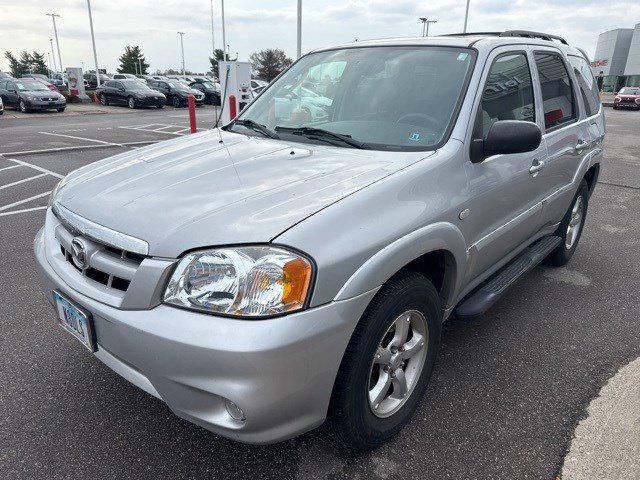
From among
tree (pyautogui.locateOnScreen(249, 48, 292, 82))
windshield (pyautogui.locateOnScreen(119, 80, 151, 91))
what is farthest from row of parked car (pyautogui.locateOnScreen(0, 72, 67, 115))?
tree (pyautogui.locateOnScreen(249, 48, 292, 82))

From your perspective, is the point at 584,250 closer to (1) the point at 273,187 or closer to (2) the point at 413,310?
(2) the point at 413,310

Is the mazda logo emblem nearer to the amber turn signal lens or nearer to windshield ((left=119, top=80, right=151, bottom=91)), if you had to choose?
the amber turn signal lens

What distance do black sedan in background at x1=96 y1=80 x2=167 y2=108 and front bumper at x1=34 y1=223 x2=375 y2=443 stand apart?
25.7 metres

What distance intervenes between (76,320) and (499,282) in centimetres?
232

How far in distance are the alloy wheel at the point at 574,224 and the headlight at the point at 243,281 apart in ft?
11.0

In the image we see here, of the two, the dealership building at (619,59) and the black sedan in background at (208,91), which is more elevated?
the dealership building at (619,59)

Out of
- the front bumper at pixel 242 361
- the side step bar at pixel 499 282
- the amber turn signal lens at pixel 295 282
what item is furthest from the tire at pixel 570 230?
the amber turn signal lens at pixel 295 282

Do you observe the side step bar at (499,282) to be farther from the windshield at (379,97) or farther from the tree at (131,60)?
the tree at (131,60)

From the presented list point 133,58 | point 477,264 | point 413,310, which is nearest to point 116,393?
point 413,310

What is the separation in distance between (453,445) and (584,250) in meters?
3.46

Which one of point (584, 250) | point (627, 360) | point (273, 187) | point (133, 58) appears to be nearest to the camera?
point (273, 187)

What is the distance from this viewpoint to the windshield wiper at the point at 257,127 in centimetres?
294

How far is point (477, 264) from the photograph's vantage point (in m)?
2.69

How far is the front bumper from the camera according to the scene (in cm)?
158
